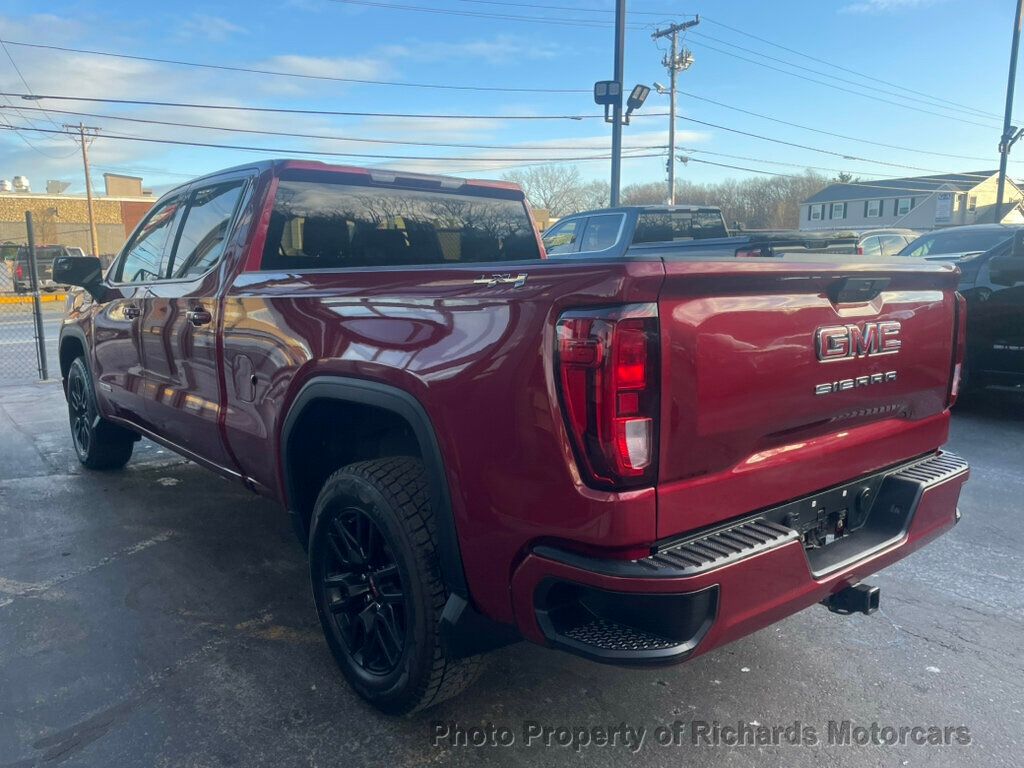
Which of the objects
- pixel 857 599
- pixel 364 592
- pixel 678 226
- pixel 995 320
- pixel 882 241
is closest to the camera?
pixel 857 599

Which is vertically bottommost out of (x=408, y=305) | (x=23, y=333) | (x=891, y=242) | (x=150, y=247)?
(x=23, y=333)

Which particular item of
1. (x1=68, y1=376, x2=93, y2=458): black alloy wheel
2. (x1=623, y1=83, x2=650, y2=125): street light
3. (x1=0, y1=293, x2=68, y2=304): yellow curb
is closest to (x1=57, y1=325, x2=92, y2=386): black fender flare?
(x1=68, y1=376, x2=93, y2=458): black alloy wheel

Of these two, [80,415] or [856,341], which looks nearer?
[856,341]

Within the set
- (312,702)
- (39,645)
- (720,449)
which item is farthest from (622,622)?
(39,645)

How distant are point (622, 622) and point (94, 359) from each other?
14.3ft

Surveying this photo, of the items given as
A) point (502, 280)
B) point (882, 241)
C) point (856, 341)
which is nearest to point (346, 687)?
point (502, 280)

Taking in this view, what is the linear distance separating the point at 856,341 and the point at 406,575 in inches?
61.8

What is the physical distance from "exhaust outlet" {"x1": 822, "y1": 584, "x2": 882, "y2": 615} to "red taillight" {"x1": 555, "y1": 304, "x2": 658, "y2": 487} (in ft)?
3.39

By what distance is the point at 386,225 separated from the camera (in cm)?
400

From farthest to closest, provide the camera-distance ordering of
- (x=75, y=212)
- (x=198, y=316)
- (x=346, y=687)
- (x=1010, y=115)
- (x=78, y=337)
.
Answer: (x=75, y=212)
(x=1010, y=115)
(x=78, y=337)
(x=198, y=316)
(x=346, y=687)

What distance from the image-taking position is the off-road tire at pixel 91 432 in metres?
5.43

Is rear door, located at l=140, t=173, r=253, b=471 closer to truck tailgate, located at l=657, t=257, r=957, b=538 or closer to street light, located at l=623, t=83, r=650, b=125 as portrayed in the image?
truck tailgate, located at l=657, t=257, r=957, b=538

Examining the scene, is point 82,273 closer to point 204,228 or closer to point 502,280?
point 204,228

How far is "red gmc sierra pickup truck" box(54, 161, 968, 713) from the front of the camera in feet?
6.51
